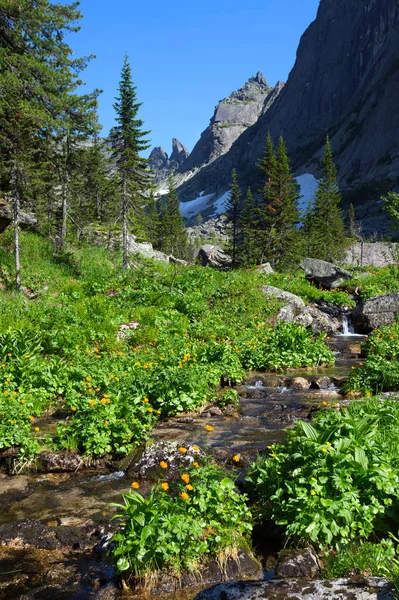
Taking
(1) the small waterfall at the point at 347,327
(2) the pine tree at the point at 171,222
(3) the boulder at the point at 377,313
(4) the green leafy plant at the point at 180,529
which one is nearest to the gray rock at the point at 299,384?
(4) the green leafy plant at the point at 180,529

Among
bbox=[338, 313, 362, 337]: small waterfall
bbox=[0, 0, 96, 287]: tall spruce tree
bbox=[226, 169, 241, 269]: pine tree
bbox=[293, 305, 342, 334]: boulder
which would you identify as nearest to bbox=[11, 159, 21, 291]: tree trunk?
bbox=[0, 0, 96, 287]: tall spruce tree

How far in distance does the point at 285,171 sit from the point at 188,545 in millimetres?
42581

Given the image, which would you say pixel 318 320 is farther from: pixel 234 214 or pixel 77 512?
pixel 234 214

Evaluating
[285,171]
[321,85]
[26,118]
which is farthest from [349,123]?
[26,118]

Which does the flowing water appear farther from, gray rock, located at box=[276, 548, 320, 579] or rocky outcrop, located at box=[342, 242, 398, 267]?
rocky outcrop, located at box=[342, 242, 398, 267]

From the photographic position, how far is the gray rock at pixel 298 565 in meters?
3.82

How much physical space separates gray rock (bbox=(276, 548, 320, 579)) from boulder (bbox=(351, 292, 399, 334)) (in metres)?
17.2

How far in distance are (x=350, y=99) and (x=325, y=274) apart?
542ft

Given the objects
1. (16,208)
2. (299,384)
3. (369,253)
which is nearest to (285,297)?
(299,384)

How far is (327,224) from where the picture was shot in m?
55.0

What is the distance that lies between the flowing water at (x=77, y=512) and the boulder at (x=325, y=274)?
18.8m

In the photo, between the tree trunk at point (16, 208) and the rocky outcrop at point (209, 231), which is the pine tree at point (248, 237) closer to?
the tree trunk at point (16, 208)

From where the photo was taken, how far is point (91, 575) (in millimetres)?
4035

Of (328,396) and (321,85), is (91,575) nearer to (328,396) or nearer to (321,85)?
(328,396)
